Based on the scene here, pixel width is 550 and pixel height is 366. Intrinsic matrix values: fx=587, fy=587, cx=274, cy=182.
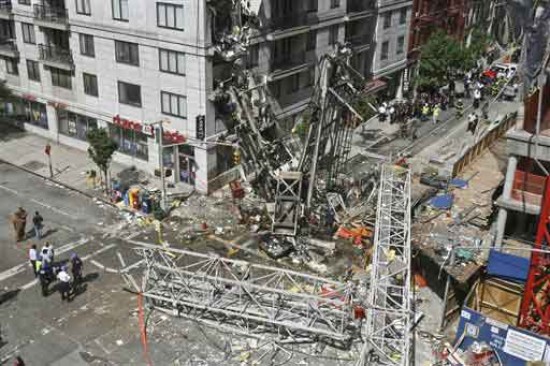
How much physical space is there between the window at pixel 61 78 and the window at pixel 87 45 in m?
2.86

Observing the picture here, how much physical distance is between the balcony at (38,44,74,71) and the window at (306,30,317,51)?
17.3m

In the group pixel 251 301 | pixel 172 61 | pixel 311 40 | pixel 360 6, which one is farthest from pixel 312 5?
pixel 251 301

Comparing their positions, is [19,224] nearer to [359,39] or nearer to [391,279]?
[391,279]

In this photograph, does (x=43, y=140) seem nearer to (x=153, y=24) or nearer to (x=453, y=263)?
(x=153, y=24)

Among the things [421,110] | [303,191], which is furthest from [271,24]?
[421,110]

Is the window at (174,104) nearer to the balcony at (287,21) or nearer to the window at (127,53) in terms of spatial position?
the window at (127,53)

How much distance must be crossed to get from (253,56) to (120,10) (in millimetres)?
8961

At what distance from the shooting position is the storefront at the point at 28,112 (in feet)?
153

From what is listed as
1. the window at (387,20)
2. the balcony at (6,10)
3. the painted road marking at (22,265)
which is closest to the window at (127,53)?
the balcony at (6,10)

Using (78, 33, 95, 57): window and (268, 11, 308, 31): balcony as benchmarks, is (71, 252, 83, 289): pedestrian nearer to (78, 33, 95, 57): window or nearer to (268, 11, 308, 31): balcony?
(78, 33, 95, 57): window

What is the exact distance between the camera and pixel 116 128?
4206cm

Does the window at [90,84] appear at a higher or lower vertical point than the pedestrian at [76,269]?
higher

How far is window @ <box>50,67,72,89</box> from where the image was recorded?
1713 inches

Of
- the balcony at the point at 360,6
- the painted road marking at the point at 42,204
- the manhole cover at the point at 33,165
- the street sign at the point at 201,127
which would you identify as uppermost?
the balcony at the point at 360,6
